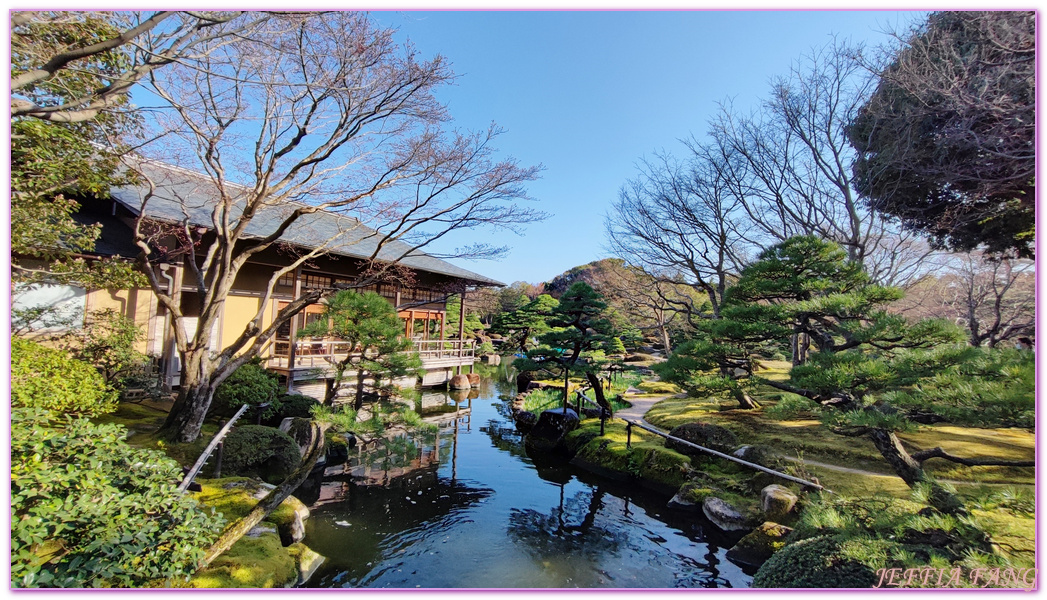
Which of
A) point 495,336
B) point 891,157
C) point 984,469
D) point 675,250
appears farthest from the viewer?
point 495,336

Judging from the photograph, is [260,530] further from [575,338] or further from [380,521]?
[575,338]

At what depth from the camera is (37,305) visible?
22.0 ft

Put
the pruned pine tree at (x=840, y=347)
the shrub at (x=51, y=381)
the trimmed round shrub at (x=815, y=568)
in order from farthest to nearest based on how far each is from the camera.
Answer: the shrub at (x=51, y=381) → the pruned pine tree at (x=840, y=347) → the trimmed round shrub at (x=815, y=568)

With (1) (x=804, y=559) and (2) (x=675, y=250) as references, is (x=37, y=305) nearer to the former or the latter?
(1) (x=804, y=559)

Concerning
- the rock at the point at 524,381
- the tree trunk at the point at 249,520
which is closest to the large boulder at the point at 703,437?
the tree trunk at the point at 249,520

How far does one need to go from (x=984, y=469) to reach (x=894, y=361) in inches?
121

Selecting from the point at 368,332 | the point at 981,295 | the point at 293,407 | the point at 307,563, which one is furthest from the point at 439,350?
the point at 981,295

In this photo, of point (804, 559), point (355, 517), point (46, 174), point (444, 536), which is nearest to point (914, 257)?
point (804, 559)

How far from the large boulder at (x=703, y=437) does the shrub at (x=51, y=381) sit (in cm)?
715

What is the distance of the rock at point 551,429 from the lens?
26.8ft

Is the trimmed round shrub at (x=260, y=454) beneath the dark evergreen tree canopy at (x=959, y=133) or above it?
beneath

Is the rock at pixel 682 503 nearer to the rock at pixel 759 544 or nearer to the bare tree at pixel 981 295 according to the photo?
the rock at pixel 759 544

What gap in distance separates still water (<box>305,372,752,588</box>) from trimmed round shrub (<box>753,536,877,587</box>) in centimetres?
98

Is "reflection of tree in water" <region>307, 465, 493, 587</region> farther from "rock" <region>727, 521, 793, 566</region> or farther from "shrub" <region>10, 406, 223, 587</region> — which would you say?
"rock" <region>727, 521, 793, 566</region>
